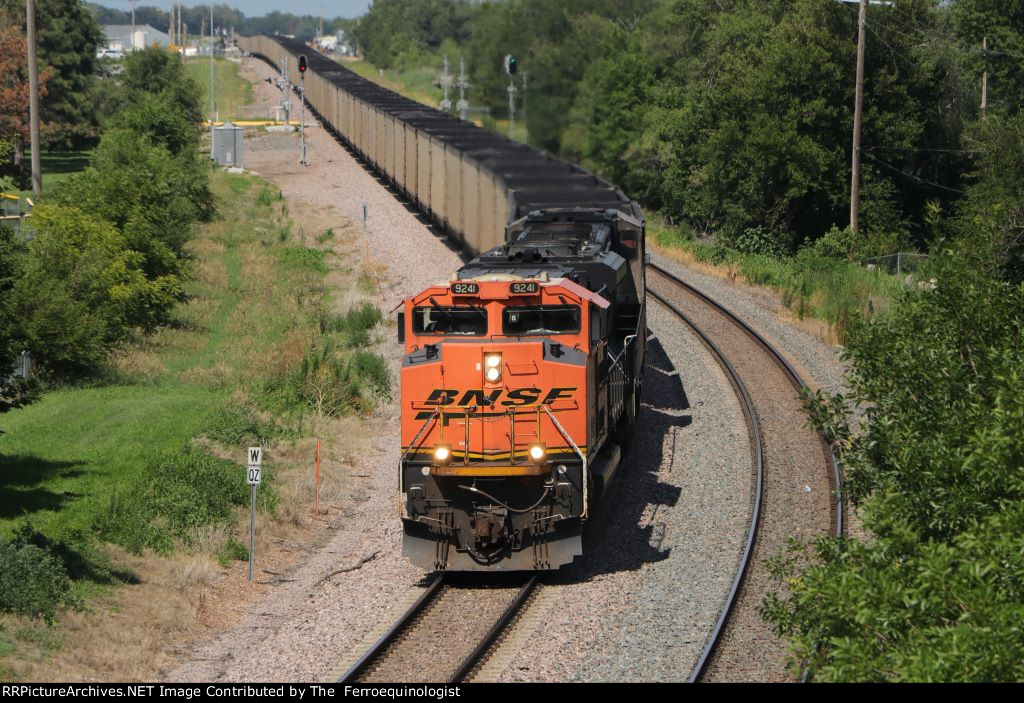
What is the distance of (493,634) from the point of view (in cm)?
1471

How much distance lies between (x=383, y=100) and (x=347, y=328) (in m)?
35.0

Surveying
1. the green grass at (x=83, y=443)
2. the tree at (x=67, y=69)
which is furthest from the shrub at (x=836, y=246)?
the tree at (x=67, y=69)

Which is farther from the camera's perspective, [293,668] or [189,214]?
[189,214]

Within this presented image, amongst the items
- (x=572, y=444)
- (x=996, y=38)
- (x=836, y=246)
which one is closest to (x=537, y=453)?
(x=572, y=444)

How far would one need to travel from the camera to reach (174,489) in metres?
20.0

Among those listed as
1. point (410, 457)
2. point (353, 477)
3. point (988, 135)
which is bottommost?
point (353, 477)

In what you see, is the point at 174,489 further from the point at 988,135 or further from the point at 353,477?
the point at 988,135

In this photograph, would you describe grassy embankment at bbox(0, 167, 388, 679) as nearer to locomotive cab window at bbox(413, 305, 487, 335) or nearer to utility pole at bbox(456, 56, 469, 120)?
locomotive cab window at bbox(413, 305, 487, 335)

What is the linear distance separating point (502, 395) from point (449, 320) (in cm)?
147

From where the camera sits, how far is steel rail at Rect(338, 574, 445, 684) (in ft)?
44.5

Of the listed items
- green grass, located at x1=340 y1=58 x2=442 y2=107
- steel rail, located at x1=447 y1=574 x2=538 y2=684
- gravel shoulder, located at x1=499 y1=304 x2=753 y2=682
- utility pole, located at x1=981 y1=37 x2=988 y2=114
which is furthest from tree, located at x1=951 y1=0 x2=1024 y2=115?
green grass, located at x1=340 y1=58 x2=442 y2=107

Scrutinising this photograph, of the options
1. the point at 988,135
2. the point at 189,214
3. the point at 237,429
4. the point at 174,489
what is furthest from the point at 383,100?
the point at 174,489

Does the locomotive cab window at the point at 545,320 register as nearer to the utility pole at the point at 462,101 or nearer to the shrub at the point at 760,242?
the shrub at the point at 760,242

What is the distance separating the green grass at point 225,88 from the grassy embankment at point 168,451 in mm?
69369
